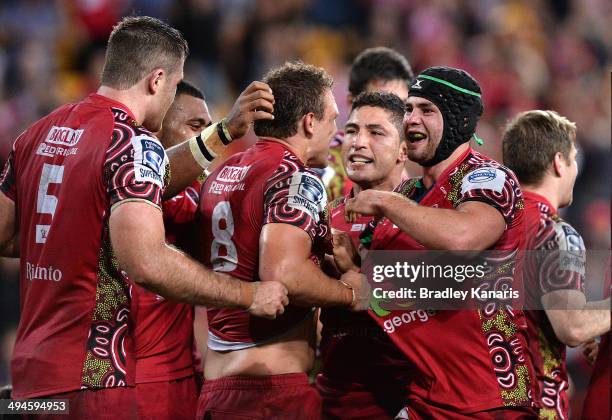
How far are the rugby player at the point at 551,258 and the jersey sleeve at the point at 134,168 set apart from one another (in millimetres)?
2260

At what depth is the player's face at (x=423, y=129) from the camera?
4.90 meters

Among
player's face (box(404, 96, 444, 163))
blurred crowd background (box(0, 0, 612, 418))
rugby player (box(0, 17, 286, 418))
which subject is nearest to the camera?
rugby player (box(0, 17, 286, 418))

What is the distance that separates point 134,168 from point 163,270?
49cm

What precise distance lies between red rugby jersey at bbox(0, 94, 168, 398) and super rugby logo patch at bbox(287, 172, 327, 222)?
65 centimetres

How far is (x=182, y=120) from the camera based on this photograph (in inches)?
228

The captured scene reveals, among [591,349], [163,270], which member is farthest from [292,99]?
[591,349]

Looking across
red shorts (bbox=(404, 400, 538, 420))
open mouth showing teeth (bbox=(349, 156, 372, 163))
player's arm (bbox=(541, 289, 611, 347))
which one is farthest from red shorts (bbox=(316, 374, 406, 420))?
open mouth showing teeth (bbox=(349, 156, 372, 163))

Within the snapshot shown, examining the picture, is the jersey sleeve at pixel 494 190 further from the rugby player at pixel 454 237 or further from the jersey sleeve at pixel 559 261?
the jersey sleeve at pixel 559 261

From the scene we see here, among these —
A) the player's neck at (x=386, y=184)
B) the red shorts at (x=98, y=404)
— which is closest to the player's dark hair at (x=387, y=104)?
the player's neck at (x=386, y=184)

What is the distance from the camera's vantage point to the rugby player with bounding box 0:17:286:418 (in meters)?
4.19

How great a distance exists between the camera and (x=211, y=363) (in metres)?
4.91

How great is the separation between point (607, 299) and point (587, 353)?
→ 53cm

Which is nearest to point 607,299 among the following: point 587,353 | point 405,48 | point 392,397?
point 587,353

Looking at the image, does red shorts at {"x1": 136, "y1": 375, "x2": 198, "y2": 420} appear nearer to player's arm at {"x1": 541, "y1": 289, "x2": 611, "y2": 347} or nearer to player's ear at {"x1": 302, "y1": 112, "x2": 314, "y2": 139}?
player's ear at {"x1": 302, "y1": 112, "x2": 314, "y2": 139}
